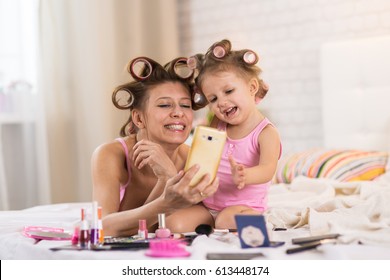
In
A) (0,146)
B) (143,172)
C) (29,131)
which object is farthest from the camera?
(29,131)

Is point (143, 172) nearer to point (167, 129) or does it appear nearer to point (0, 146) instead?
point (167, 129)

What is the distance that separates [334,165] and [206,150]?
59.1 inches

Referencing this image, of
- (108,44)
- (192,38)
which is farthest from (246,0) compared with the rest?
(108,44)

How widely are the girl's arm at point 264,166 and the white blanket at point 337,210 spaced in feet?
0.49

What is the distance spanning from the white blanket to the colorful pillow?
16 centimetres

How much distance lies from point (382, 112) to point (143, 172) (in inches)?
74.0

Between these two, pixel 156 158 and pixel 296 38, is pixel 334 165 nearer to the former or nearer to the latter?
pixel 296 38

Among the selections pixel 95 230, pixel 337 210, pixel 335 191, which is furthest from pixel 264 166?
pixel 335 191

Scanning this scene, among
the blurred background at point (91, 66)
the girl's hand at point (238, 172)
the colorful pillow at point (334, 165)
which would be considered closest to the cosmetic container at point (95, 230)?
the girl's hand at point (238, 172)

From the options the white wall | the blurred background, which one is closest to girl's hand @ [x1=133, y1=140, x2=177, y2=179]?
the blurred background

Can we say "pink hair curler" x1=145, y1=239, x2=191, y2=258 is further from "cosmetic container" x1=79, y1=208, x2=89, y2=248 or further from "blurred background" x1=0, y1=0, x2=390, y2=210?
"blurred background" x1=0, y1=0, x2=390, y2=210

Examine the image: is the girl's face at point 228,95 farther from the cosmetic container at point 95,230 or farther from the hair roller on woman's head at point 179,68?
the cosmetic container at point 95,230

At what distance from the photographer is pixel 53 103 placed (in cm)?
341
